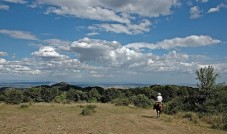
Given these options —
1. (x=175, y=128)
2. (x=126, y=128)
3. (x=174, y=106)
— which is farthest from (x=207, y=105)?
(x=126, y=128)

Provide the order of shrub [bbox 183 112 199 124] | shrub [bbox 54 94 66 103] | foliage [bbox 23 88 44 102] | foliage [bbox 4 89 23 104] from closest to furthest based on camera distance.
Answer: shrub [bbox 183 112 199 124], foliage [bbox 4 89 23 104], shrub [bbox 54 94 66 103], foliage [bbox 23 88 44 102]

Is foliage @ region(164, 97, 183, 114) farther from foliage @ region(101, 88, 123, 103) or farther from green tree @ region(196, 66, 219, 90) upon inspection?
foliage @ region(101, 88, 123, 103)

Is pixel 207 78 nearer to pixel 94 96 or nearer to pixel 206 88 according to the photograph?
pixel 206 88

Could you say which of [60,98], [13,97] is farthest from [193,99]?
[60,98]

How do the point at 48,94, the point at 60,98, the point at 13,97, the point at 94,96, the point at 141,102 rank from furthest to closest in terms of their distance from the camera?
the point at 94,96 < the point at 48,94 < the point at 60,98 < the point at 13,97 < the point at 141,102

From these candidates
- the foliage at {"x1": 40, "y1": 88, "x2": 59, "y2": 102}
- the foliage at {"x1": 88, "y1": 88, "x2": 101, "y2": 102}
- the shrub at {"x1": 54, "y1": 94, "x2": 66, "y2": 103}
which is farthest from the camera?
the foliage at {"x1": 88, "y1": 88, "x2": 101, "y2": 102}

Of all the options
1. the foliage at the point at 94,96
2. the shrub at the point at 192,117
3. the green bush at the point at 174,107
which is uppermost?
the foliage at the point at 94,96

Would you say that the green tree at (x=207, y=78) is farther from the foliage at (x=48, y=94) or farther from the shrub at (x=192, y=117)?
the foliage at (x=48, y=94)

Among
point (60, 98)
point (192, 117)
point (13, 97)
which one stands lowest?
point (192, 117)

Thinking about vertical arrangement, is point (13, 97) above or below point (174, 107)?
above

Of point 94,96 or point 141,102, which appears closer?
point 141,102

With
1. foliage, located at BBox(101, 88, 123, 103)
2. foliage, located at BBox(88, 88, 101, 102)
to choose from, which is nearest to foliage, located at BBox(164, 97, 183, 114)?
foliage, located at BBox(101, 88, 123, 103)

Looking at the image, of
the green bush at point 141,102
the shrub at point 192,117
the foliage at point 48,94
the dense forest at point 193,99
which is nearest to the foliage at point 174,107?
the dense forest at point 193,99

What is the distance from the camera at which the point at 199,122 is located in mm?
32250
